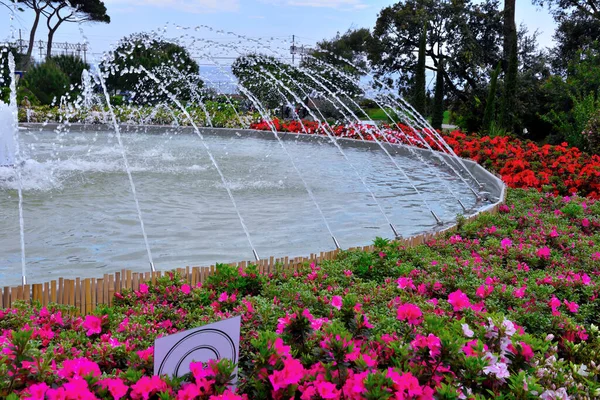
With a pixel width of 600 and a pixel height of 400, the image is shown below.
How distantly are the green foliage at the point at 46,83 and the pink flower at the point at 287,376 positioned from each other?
870 inches

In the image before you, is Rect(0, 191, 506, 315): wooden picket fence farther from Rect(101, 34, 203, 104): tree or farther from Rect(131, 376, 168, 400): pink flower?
Rect(101, 34, 203, 104): tree

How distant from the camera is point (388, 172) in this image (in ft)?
34.1

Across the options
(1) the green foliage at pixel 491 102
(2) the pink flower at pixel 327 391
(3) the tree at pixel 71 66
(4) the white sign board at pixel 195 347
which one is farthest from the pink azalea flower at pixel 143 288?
(3) the tree at pixel 71 66

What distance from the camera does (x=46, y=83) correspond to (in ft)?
72.8

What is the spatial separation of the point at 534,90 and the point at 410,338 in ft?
61.3

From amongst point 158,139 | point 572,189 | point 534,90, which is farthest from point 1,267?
point 534,90

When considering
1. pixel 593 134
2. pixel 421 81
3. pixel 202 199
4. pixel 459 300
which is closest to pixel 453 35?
pixel 421 81

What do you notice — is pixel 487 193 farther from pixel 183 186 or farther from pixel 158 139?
pixel 158 139

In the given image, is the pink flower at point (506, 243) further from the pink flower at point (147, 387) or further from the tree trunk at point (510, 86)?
the tree trunk at point (510, 86)

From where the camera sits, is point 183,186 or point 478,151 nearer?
point 183,186

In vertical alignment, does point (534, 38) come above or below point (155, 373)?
above

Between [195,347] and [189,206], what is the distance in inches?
194

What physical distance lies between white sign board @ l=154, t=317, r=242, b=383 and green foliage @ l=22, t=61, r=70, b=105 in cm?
2193

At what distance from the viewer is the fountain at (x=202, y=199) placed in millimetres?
5262
